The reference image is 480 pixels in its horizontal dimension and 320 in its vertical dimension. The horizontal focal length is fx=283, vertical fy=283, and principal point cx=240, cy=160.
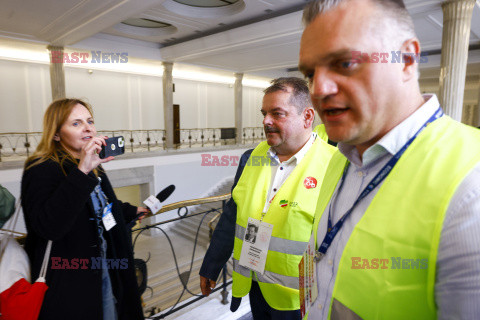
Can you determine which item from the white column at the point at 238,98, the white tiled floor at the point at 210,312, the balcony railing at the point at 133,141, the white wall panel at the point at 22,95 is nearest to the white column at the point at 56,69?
the balcony railing at the point at 133,141

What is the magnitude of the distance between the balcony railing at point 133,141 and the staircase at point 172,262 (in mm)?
2927

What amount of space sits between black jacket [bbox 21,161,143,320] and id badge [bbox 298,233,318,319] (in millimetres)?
1008

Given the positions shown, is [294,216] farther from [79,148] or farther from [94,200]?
[79,148]

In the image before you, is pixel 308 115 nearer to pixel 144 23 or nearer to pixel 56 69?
pixel 144 23

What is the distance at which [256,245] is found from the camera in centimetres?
153

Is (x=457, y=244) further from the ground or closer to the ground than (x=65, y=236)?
further from the ground

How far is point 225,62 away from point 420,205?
12381 millimetres

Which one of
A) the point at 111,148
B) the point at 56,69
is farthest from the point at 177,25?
the point at 111,148

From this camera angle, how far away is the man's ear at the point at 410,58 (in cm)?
67

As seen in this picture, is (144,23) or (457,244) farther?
(144,23)

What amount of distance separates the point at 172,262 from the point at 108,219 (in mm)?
9229

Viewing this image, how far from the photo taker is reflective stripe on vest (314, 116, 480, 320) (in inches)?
22.4

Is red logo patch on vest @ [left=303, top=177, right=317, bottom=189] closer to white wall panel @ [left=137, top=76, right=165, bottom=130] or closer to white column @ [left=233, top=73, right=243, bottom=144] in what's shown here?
white column @ [left=233, top=73, right=243, bottom=144]

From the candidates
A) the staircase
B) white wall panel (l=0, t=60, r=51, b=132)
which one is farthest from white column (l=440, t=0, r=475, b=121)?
white wall panel (l=0, t=60, r=51, b=132)
